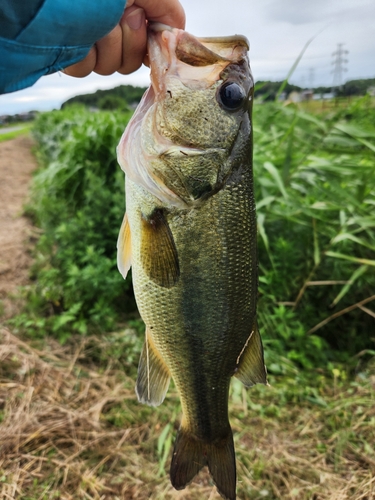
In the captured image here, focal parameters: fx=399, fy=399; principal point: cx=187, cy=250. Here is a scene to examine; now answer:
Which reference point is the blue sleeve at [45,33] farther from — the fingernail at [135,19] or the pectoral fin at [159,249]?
the pectoral fin at [159,249]

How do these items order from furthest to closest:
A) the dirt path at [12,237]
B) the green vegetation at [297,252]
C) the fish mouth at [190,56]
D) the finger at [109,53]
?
1. the dirt path at [12,237]
2. the green vegetation at [297,252]
3. the finger at [109,53]
4. the fish mouth at [190,56]

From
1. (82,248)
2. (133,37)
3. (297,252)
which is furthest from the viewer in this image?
(82,248)

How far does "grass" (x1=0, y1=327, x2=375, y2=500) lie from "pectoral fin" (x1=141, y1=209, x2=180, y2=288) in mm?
1627

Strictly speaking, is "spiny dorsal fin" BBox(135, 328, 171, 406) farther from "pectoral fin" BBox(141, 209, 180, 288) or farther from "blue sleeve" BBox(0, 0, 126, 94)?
"blue sleeve" BBox(0, 0, 126, 94)

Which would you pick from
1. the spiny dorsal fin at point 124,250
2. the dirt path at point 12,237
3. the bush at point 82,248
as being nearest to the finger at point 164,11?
the spiny dorsal fin at point 124,250

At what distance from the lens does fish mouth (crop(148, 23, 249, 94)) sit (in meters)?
1.29

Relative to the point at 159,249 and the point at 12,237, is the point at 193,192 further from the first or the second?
the point at 12,237

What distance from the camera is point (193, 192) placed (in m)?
1.38

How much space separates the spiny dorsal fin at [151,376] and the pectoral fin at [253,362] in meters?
0.32

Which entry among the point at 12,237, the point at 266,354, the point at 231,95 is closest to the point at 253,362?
the point at 231,95

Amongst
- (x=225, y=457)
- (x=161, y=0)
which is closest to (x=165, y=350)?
(x=225, y=457)

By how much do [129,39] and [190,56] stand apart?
11.1 inches

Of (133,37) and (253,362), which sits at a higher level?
(133,37)

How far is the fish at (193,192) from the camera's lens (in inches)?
53.2
